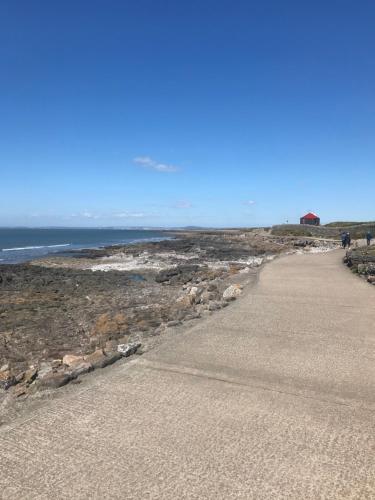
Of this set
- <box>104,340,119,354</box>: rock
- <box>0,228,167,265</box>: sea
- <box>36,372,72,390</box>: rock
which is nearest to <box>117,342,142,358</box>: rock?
<box>104,340,119,354</box>: rock

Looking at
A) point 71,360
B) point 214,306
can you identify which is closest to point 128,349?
point 71,360

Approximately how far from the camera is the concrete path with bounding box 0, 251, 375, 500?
3.00 metres

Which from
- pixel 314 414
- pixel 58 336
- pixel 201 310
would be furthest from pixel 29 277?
pixel 314 414

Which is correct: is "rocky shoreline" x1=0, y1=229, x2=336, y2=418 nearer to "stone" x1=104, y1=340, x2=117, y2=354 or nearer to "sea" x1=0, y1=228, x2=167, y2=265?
"stone" x1=104, y1=340, x2=117, y2=354

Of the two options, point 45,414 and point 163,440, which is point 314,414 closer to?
point 163,440

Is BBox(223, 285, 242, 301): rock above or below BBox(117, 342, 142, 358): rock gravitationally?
above

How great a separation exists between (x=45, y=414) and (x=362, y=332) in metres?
5.20

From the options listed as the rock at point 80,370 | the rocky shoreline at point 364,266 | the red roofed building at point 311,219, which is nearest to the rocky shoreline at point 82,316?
the rock at point 80,370

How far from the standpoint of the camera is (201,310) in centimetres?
862

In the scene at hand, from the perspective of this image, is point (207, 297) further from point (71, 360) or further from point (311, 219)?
point (311, 219)

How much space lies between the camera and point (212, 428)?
3.75 meters

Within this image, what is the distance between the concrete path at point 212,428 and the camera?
118 inches

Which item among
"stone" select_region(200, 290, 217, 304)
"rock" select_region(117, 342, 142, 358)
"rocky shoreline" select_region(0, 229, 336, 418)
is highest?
"stone" select_region(200, 290, 217, 304)

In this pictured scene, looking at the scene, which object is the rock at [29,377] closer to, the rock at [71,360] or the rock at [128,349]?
the rock at [71,360]
